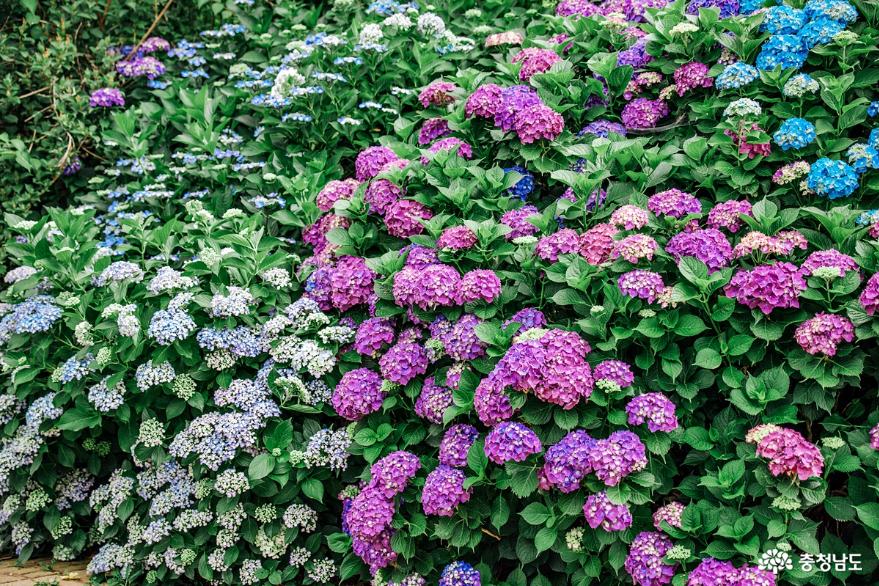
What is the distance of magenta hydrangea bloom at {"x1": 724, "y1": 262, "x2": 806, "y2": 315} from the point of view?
317 centimetres

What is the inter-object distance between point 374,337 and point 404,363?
0.25m

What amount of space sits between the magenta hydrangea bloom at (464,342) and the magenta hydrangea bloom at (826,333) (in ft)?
4.27

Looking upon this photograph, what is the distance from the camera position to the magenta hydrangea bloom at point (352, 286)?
3969mm

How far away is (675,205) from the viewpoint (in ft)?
11.8

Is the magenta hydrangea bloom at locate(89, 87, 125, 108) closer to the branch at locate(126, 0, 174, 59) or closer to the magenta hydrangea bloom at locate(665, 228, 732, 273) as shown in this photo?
the branch at locate(126, 0, 174, 59)

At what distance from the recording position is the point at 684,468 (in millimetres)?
3355

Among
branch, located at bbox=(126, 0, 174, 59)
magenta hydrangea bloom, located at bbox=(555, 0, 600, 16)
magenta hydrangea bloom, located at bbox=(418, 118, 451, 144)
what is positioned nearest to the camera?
magenta hydrangea bloom, located at bbox=(418, 118, 451, 144)

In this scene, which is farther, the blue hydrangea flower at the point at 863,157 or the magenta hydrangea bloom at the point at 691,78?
the magenta hydrangea bloom at the point at 691,78

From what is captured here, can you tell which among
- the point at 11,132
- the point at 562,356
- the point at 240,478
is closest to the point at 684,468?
the point at 562,356

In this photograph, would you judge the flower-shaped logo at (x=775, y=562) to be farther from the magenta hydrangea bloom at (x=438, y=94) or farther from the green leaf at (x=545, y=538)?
the magenta hydrangea bloom at (x=438, y=94)

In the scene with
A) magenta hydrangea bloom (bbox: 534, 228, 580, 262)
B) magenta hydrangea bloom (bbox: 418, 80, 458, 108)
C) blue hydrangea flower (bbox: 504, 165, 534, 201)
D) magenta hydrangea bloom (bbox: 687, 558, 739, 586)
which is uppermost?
magenta hydrangea bloom (bbox: 418, 80, 458, 108)

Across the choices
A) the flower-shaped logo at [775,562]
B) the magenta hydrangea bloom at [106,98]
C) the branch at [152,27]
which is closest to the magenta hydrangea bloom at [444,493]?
the flower-shaped logo at [775,562]

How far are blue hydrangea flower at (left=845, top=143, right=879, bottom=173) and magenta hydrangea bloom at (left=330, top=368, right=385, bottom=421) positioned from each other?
93.5 inches

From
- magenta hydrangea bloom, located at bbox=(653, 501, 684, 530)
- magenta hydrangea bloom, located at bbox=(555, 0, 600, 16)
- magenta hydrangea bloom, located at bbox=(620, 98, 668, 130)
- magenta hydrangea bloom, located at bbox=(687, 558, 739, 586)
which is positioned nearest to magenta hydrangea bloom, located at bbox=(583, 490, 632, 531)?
magenta hydrangea bloom, located at bbox=(653, 501, 684, 530)
